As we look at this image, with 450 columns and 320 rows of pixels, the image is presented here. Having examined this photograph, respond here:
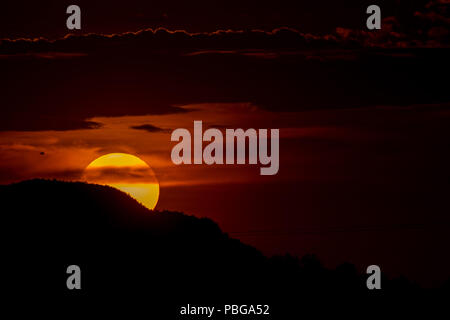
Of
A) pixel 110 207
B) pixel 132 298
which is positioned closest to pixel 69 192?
pixel 110 207

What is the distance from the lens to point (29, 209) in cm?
11719

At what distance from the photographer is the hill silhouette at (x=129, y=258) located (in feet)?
344

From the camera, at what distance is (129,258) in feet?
374

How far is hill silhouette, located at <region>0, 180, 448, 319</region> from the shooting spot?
105 meters
